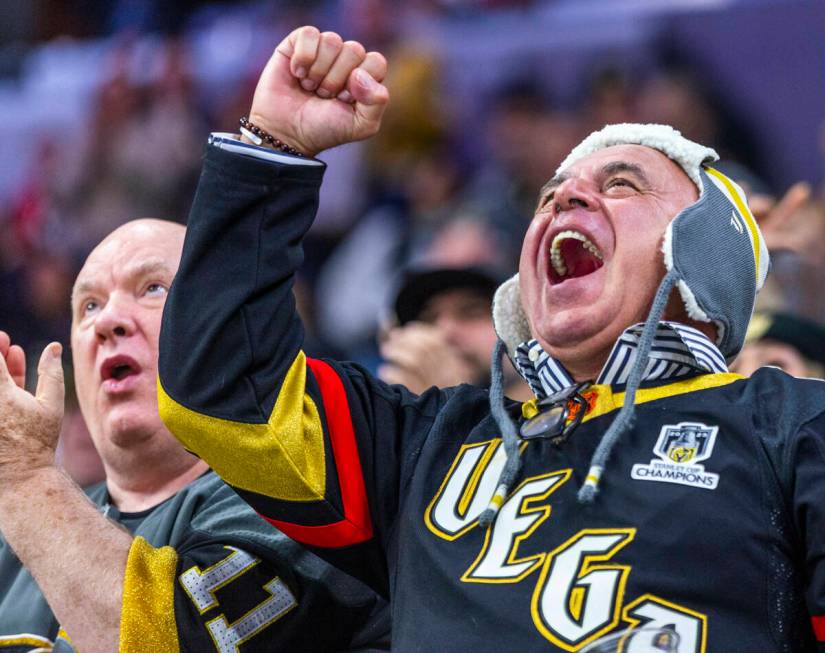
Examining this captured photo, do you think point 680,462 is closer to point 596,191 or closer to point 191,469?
point 596,191

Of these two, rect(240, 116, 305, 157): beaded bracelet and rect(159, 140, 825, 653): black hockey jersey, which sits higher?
rect(240, 116, 305, 157): beaded bracelet

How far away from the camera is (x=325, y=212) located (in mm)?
6238

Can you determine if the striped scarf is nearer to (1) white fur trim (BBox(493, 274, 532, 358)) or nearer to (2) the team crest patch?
(2) the team crest patch

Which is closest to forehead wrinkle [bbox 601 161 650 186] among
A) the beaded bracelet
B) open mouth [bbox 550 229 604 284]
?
open mouth [bbox 550 229 604 284]

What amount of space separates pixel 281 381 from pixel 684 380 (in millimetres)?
602

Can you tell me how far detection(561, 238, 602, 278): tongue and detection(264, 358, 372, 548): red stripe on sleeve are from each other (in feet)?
1.49

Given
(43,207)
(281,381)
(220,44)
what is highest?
(281,381)

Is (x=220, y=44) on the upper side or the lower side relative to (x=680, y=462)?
lower

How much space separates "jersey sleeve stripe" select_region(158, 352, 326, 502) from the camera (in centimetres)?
201

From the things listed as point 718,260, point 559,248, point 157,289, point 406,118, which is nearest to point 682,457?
point 718,260

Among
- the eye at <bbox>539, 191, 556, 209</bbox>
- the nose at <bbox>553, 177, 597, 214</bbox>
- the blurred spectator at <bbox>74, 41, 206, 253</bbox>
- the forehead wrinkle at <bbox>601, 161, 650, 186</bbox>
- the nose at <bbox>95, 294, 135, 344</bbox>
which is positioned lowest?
the blurred spectator at <bbox>74, 41, 206, 253</bbox>

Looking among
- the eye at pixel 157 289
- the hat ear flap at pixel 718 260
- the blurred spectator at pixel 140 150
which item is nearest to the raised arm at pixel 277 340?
the hat ear flap at pixel 718 260

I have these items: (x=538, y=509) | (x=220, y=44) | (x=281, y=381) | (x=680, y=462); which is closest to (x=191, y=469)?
(x=281, y=381)

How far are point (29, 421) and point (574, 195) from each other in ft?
3.16
